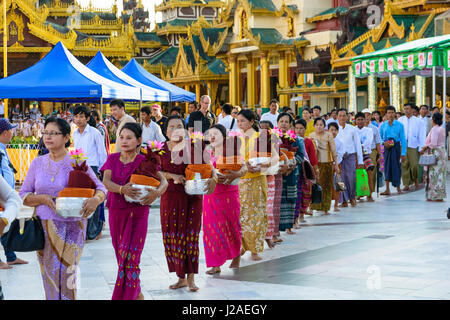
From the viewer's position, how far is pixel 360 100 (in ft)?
95.2

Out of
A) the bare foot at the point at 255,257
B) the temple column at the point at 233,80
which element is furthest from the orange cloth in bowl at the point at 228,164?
the temple column at the point at 233,80

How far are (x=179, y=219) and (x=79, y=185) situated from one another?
69.5 inches

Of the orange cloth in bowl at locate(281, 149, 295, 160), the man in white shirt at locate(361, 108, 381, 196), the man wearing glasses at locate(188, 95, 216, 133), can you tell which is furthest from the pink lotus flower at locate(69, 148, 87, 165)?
the man in white shirt at locate(361, 108, 381, 196)

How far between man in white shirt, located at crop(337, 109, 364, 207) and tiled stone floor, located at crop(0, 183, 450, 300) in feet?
7.59

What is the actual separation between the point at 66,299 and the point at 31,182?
35.0 inches

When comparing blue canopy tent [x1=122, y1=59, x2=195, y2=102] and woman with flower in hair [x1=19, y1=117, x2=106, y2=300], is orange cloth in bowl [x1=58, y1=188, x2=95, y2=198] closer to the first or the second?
woman with flower in hair [x1=19, y1=117, x2=106, y2=300]

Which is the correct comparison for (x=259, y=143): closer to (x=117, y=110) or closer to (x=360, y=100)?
(x=117, y=110)

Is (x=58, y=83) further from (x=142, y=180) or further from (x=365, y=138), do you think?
(x=142, y=180)

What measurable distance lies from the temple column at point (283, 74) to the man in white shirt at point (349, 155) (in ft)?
72.4

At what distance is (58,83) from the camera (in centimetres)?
1370

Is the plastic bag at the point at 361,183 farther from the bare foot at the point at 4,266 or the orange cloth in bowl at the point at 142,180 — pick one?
the orange cloth in bowl at the point at 142,180

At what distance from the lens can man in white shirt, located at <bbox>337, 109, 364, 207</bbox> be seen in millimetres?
13320

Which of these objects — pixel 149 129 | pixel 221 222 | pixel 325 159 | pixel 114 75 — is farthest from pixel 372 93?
pixel 221 222

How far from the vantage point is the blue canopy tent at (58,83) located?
44.4 feet
